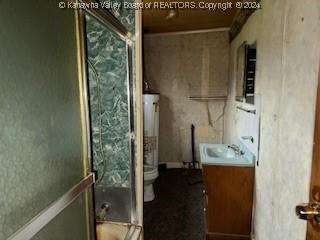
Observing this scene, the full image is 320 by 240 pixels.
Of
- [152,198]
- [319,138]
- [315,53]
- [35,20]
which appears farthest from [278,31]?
[152,198]

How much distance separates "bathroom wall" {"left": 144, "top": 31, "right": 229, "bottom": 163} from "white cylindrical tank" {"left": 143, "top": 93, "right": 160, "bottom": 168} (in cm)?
69

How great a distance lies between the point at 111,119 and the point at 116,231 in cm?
75

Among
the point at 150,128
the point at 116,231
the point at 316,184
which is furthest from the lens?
the point at 150,128

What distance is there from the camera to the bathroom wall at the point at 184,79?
3828 mm

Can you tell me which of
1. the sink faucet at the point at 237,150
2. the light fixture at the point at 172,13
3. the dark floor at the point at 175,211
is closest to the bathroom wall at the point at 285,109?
the sink faucet at the point at 237,150

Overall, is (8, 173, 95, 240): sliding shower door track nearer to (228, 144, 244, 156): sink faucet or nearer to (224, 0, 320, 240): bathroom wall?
(224, 0, 320, 240): bathroom wall

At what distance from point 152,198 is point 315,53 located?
2.47 meters

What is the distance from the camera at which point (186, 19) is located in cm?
318

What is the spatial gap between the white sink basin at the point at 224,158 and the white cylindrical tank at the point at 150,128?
3.31 ft

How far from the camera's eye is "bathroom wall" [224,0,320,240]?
104cm

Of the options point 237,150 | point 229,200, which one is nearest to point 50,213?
point 229,200

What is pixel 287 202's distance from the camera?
1.25 meters

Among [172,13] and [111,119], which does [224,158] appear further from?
[172,13]

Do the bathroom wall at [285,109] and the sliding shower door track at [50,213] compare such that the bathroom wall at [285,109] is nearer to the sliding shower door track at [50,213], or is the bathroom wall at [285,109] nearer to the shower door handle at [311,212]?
the shower door handle at [311,212]
